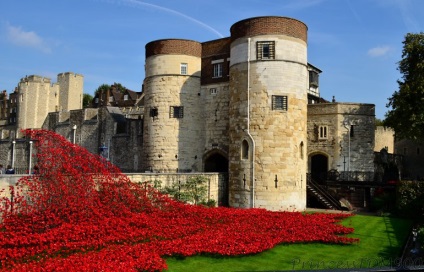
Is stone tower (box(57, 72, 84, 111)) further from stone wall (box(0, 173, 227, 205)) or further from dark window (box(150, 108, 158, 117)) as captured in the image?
stone wall (box(0, 173, 227, 205))

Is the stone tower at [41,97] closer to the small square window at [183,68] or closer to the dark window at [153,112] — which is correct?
the dark window at [153,112]

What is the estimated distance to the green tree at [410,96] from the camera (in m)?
26.1

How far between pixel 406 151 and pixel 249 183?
31.9 m

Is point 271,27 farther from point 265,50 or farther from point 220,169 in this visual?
point 220,169

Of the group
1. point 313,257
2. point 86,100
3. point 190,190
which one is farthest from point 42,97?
point 313,257

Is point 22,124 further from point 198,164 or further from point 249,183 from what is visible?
point 249,183

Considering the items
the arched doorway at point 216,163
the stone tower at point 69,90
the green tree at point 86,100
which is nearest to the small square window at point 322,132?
the arched doorway at point 216,163

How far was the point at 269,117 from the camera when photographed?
23547mm

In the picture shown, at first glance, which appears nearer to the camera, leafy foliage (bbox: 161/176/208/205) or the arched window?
leafy foliage (bbox: 161/176/208/205)

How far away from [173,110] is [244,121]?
6.96 m

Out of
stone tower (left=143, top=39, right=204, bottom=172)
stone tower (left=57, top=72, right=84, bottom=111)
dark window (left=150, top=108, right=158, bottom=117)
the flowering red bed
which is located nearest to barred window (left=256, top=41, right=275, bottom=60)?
stone tower (left=143, top=39, right=204, bottom=172)

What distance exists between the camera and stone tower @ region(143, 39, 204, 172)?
2889 cm

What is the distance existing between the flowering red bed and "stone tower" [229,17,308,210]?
3.33 meters

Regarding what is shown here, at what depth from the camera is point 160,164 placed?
2880 centimetres
